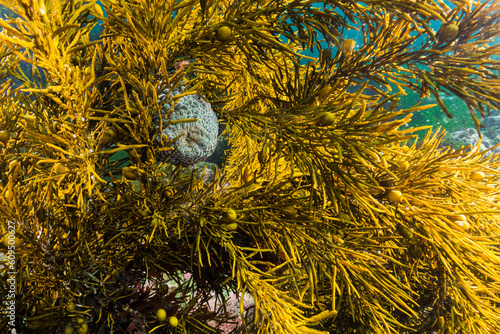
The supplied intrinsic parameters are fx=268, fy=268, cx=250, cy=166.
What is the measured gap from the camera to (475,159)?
0.68 metres

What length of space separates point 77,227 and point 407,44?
0.83 metres

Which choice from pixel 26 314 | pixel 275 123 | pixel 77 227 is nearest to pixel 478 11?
pixel 275 123

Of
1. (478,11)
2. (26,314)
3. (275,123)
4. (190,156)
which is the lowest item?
(26,314)

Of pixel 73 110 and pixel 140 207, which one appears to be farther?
pixel 140 207

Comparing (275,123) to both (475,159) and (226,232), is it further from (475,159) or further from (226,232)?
(475,159)

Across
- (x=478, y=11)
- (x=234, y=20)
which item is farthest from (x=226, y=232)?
(x=478, y=11)

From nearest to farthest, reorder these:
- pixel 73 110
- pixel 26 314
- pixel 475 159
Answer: pixel 73 110 < pixel 26 314 < pixel 475 159

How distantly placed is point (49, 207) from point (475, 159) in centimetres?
100

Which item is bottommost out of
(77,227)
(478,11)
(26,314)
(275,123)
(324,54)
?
(26,314)

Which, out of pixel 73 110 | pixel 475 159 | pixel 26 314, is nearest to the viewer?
pixel 73 110

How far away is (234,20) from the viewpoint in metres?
0.52

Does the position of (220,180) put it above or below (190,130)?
below

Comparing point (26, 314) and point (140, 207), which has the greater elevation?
point (140, 207)

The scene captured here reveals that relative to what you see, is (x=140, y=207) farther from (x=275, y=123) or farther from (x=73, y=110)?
(x=275, y=123)
